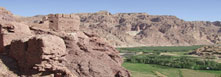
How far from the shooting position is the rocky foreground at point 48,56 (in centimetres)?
1305

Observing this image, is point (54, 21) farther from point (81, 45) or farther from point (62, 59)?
point (62, 59)

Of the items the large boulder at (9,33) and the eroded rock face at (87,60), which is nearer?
the eroded rock face at (87,60)

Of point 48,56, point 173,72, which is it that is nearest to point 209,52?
point 173,72

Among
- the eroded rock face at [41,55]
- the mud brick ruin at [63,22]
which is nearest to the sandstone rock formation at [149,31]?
the mud brick ruin at [63,22]

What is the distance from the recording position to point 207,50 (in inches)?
3531

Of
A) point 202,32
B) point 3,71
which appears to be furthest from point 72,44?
point 202,32

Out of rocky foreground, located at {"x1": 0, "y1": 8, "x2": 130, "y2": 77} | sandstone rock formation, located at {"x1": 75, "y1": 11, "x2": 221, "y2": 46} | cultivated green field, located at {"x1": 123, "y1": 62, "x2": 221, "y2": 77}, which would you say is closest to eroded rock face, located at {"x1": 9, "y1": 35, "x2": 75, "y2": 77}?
rocky foreground, located at {"x1": 0, "y1": 8, "x2": 130, "y2": 77}

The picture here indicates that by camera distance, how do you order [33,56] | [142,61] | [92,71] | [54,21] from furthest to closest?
[142,61], [54,21], [92,71], [33,56]

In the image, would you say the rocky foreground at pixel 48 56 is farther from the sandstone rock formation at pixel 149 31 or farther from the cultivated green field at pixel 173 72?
the sandstone rock formation at pixel 149 31

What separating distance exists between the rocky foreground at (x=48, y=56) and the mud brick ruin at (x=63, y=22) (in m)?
5.28

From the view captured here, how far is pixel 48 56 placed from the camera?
12898mm

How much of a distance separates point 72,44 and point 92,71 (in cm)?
→ 222

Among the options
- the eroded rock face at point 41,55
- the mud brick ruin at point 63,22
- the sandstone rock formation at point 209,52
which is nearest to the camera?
the eroded rock face at point 41,55

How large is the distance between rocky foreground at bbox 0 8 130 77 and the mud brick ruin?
5282 millimetres
